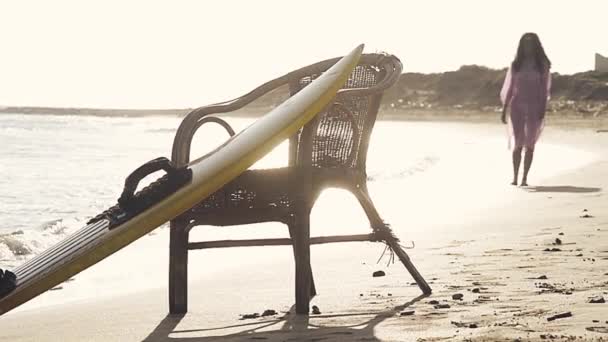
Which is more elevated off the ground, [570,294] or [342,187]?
[342,187]

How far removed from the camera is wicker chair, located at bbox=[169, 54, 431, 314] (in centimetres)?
398

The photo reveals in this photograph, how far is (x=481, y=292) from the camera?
4.17 meters

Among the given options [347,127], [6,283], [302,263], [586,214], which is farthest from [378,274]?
[586,214]

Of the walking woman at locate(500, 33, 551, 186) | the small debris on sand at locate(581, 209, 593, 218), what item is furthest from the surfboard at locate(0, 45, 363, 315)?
the walking woman at locate(500, 33, 551, 186)

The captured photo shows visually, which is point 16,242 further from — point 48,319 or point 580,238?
point 580,238

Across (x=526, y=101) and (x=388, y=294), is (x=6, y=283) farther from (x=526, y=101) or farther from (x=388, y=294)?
(x=526, y=101)

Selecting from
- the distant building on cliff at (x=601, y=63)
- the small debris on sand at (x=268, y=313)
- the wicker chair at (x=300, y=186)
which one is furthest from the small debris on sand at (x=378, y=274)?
the distant building on cliff at (x=601, y=63)

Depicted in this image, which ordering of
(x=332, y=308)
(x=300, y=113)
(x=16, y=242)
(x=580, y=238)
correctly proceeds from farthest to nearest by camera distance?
(x=16, y=242)
(x=580, y=238)
(x=332, y=308)
(x=300, y=113)

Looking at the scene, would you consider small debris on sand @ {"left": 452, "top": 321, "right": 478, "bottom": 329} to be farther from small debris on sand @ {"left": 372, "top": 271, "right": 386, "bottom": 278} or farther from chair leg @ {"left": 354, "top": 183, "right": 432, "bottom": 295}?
small debris on sand @ {"left": 372, "top": 271, "right": 386, "bottom": 278}

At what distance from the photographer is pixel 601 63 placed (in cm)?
8644

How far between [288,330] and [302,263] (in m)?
0.39

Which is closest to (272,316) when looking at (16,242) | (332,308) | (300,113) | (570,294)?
(332,308)

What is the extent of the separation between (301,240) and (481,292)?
2.55 feet

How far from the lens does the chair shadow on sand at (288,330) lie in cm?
349
